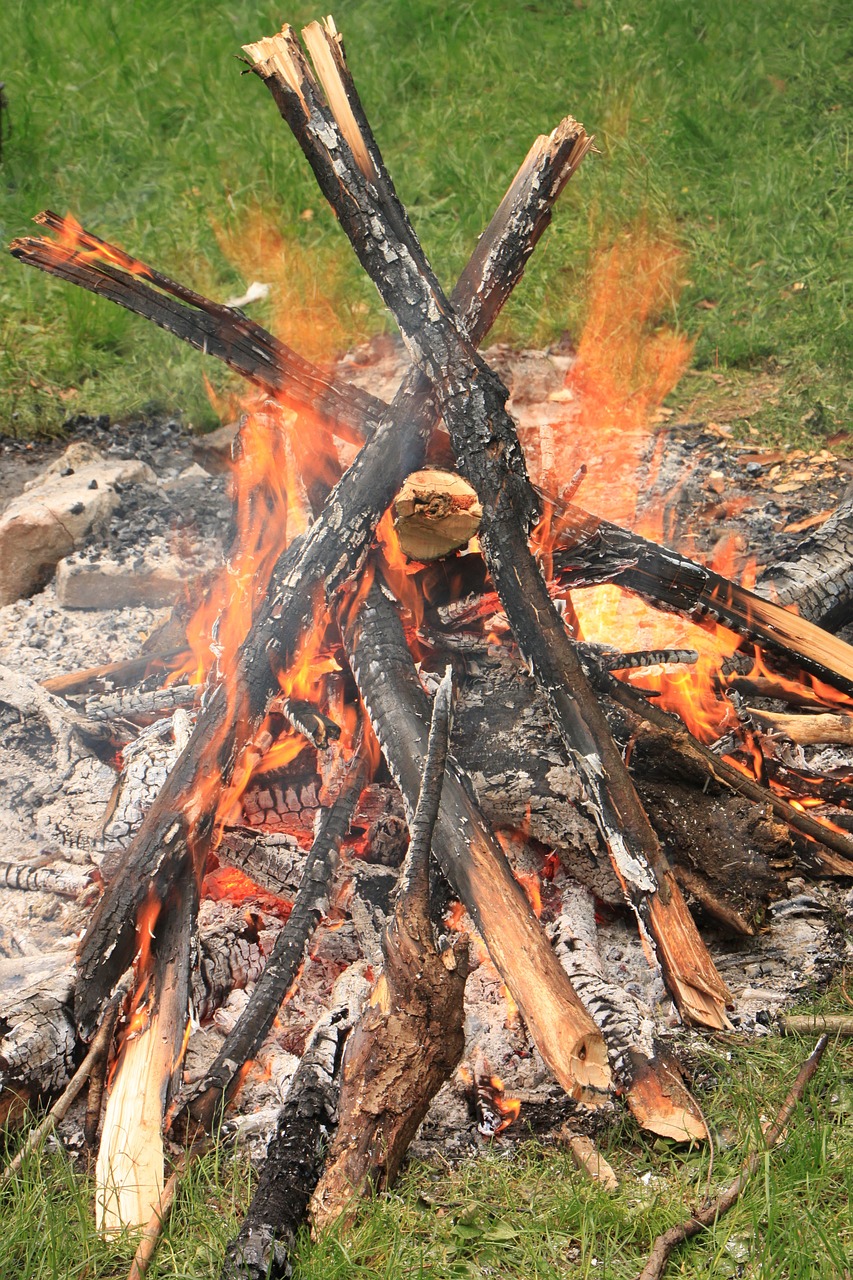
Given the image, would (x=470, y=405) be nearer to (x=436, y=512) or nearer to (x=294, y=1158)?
(x=436, y=512)

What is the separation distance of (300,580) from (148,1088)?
1.39m

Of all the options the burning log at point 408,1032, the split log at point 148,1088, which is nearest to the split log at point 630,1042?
the burning log at point 408,1032

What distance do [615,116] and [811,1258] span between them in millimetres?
6288

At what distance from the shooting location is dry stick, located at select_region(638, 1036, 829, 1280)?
84.7 inches

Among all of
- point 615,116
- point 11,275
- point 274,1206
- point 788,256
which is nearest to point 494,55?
point 615,116

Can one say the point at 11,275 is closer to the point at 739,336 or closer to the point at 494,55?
the point at 494,55

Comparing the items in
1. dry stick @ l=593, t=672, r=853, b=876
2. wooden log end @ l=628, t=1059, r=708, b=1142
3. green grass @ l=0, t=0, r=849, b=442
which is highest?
green grass @ l=0, t=0, r=849, b=442

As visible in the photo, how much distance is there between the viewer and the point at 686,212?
6.29 metres

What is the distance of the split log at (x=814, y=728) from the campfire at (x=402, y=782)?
13 mm

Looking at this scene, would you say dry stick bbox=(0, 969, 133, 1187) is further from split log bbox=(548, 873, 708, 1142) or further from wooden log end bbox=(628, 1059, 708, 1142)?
wooden log end bbox=(628, 1059, 708, 1142)

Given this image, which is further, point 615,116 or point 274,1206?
point 615,116

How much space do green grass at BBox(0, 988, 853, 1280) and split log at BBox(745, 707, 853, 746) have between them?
1.21m

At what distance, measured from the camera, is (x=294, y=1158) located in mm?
2328

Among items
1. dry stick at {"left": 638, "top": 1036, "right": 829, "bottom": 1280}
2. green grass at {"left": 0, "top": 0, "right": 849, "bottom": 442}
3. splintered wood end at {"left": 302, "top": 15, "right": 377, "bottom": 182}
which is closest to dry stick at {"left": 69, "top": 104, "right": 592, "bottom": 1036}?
splintered wood end at {"left": 302, "top": 15, "right": 377, "bottom": 182}
